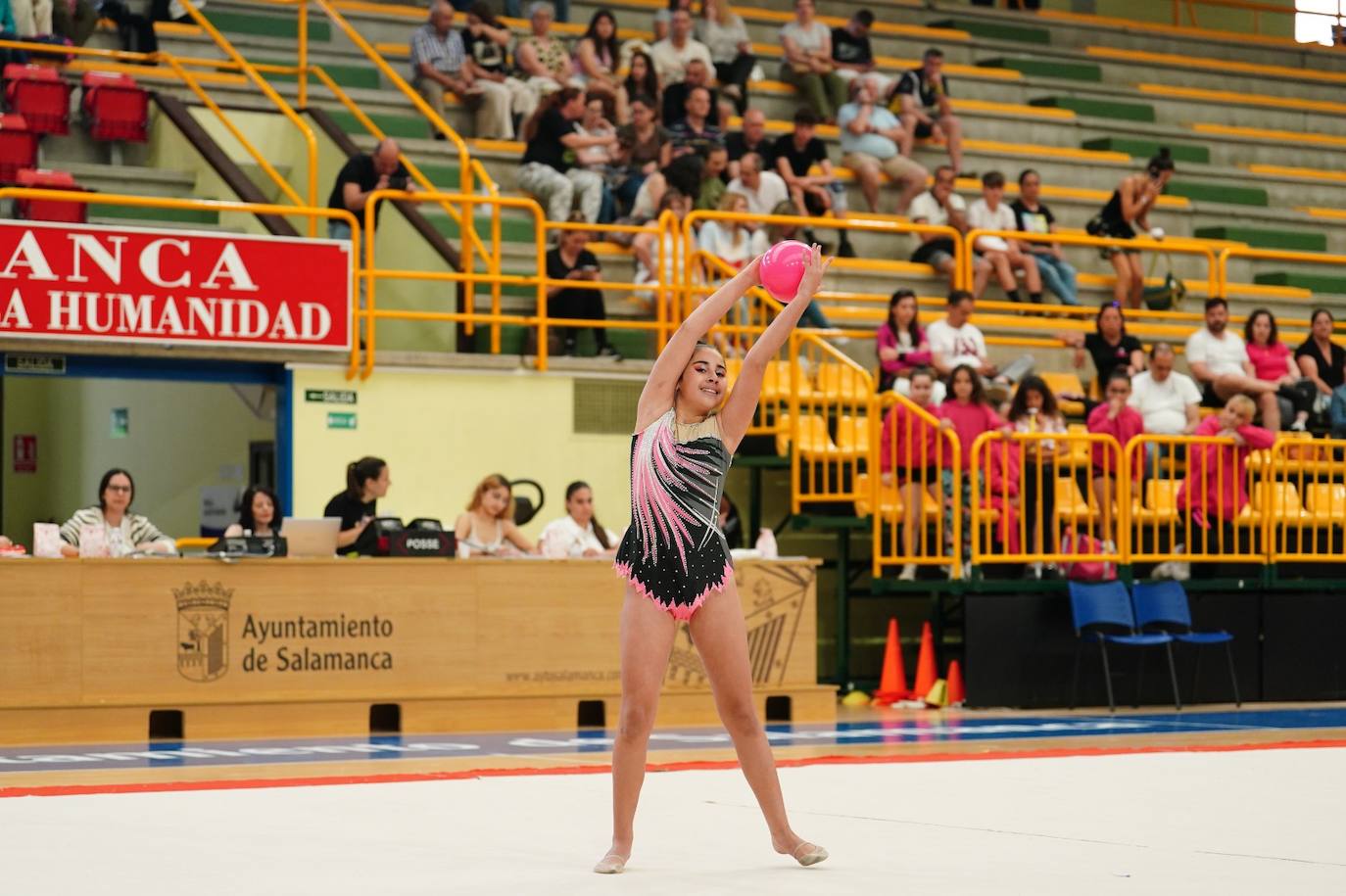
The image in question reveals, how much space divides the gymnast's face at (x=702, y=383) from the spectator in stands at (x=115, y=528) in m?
6.89

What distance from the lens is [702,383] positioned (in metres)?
7.28

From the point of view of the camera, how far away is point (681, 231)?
18.2 meters

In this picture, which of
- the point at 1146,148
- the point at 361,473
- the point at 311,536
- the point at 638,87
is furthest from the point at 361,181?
the point at 1146,148

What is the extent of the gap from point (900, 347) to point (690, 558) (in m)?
10.5

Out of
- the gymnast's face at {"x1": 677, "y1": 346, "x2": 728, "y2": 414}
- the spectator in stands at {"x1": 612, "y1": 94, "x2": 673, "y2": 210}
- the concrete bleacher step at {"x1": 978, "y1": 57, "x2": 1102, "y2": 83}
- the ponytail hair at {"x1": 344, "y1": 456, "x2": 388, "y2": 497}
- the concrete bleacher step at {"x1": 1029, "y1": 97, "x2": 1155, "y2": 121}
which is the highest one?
the concrete bleacher step at {"x1": 978, "y1": 57, "x2": 1102, "y2": 83}

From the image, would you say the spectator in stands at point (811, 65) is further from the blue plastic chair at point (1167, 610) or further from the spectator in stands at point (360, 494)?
the spectator in stands at point (360, 494)

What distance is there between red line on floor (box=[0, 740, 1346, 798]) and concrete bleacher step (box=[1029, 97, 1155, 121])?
14431 mm

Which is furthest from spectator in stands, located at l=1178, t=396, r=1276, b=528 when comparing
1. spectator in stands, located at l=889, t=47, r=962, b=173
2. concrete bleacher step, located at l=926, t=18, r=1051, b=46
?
concrete bleacher step, located at l=926, t=18, r=1051, b=46

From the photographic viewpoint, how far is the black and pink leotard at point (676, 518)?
7.15m

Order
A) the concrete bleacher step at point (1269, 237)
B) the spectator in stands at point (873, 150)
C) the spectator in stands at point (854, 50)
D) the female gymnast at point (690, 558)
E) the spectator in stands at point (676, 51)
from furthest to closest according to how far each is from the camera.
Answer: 1. the concrete bleacher step at point (1269, 237)
2. the spectator in stands at point (854, 50)
3. the spectator in stands at point (676, 51)
4. the spectator in stands at point (873, 150)
5. the female gymnast at point (690, 558)

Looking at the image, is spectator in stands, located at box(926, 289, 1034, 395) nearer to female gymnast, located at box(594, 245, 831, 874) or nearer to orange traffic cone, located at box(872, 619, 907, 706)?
orange traffic cone, located at box(872, 619, 907, 706)

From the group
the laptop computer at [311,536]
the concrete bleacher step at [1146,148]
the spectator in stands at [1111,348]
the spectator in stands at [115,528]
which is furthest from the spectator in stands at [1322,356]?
the spectator in stands at [115,528]

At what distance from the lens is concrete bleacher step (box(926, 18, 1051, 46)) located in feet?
89.2

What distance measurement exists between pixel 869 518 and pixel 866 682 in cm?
147
